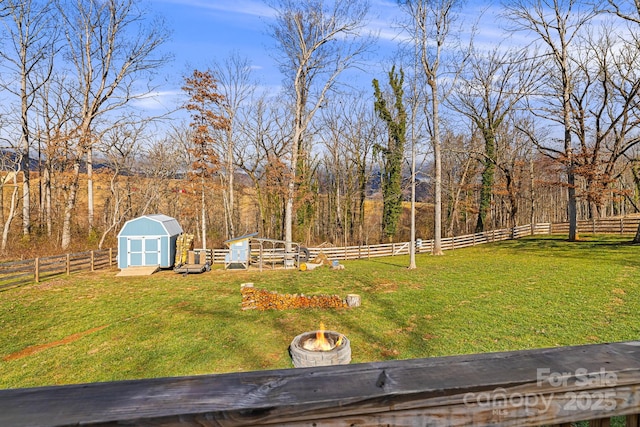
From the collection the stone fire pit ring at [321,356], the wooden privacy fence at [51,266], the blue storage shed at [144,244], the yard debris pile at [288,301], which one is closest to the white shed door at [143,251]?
the blue storage shed at [144,244]

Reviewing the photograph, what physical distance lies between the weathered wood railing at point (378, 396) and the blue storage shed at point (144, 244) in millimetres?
17230

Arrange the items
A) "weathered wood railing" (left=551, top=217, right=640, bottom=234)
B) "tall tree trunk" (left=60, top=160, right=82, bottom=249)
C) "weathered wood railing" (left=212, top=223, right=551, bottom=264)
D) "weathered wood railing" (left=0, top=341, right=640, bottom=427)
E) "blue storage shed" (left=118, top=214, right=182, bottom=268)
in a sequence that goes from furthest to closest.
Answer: "weathered wood railing" (left=551, top=217, right=640, bottom=234), "weathered wood railing" (left=212, top=223, right=551, bottom=264), "tall tree trunk" (left=60, top=160, right=82, bottom=249), "blue storage shed" (left=118, top=214, right=182, bottom=268), "weathered wood railing" (left=0, top=341, right=640, bottom=427)

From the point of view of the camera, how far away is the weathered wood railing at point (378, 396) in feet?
2.86

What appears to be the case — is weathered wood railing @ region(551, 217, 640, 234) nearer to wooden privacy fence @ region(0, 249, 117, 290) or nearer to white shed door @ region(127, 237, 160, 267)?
white shed door @ region(127, 237, 160, 267)

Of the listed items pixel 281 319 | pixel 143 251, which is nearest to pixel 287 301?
pixel 281 319

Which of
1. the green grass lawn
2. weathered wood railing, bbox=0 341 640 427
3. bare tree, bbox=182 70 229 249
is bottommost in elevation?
the green grass lawn

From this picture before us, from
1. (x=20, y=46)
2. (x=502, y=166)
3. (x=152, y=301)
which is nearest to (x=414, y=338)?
(x=152, y=301)

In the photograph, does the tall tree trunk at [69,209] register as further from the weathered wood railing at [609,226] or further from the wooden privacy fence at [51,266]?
the weathered wood railing at [609,226]

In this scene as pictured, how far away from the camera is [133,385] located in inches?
39.0

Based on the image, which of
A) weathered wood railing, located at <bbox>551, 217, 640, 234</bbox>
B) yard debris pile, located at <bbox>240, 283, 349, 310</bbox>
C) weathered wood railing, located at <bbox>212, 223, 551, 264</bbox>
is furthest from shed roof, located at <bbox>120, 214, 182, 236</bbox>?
weathered wood railing, located at <bbox>551, 217, 640, 234</bbox>

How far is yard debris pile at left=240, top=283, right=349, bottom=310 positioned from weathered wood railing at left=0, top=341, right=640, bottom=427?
8613 millimetres

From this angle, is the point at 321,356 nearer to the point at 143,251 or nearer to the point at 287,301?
the point at 287,301

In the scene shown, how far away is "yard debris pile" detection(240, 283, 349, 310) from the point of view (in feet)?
31.1

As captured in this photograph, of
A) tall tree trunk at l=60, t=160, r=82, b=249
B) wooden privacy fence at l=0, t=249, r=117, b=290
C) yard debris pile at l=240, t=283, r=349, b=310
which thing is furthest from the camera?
tall tree trunk at l=60, t=160, r=82, b=249
